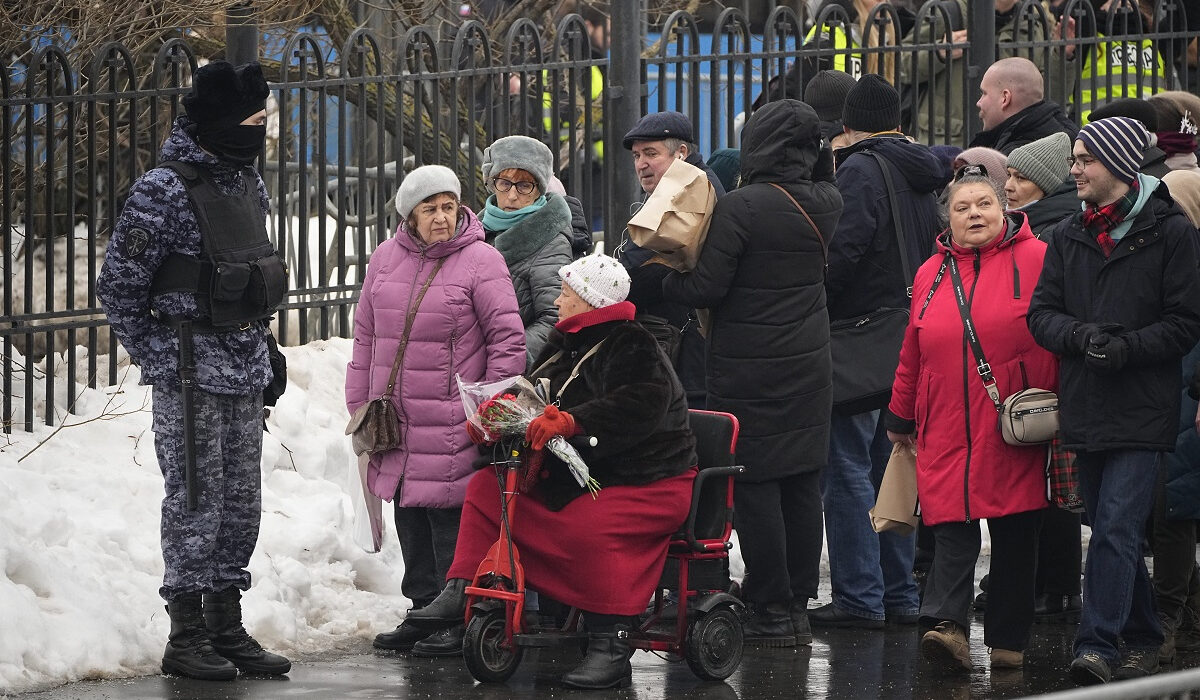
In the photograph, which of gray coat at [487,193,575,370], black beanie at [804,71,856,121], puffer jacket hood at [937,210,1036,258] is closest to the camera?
puffer jacket hood at [937,210,1036,258]

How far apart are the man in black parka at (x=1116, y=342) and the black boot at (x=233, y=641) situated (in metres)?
2.79

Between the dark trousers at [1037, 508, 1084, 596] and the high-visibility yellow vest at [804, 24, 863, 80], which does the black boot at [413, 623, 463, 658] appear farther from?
the high-visibility yellow vest at [804, 24, 863, 80]

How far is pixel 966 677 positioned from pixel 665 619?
1.11 metres

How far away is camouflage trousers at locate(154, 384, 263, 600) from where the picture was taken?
6496 mm

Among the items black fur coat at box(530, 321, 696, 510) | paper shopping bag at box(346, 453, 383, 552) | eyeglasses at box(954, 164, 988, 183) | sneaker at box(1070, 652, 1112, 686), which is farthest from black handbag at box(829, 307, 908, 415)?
paper shopping bag at box(346, 453, 383, 552)

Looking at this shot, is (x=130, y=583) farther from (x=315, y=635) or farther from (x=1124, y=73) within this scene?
(x=1124, y=73)

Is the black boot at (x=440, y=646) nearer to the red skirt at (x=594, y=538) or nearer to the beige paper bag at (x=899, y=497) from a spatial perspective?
the red skirt at (x=594, y=538)

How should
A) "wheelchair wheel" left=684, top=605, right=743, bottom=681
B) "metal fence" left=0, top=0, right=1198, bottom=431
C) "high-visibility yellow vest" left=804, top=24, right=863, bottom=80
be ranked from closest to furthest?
"wheelchair wheel" left=684, top=605, right=743, bottom=681, "metal fence" left=0, top=0, right=1198, bottom=431, "high-visibility yellow vest" left=804, top=24, right=863, bottom=80

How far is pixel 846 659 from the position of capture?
7133mm

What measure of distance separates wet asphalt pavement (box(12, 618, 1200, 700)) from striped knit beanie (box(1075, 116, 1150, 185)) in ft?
5.98

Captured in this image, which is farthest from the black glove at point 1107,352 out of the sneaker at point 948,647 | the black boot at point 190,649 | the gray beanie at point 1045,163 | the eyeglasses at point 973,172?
the black boot at point 190,649

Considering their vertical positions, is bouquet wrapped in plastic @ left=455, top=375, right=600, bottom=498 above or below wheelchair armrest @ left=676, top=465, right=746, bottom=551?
above

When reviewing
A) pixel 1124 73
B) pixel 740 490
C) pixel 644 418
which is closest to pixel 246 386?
pixel 644 418

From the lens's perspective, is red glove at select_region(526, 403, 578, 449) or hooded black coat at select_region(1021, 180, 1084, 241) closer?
red glove at select_region(526, 403, 578, 449)
